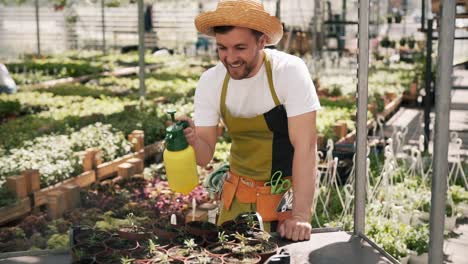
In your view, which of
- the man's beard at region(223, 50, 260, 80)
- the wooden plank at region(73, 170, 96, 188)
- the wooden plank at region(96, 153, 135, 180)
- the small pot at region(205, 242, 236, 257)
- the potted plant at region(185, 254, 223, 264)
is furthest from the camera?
the wooden plank at region(96, 153, 135, 180)

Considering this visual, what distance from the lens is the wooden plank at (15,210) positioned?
→ 4.59 m

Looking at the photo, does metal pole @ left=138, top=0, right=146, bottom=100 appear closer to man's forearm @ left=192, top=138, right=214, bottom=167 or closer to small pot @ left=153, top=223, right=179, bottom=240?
man's forearm @ left=192, top=138, right=214, bottom=167

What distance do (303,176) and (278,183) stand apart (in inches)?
9.6

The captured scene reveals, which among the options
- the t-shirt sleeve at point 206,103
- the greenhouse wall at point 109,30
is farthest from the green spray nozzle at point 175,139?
the greenhouse wall at point 109,30

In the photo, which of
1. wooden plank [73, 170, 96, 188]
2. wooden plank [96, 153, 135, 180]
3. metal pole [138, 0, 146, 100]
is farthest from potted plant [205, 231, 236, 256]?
metal pole [138, 0, 146, 100]

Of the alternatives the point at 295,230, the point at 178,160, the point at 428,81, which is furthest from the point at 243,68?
the point at 428,81

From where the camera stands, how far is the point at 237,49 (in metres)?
2.21

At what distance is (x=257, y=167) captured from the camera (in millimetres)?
2553

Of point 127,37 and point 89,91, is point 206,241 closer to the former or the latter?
point 89,91

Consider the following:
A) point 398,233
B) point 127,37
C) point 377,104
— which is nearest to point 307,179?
point 398,233

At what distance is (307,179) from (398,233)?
7.27 feet

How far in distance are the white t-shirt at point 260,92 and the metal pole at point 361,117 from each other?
20 cm

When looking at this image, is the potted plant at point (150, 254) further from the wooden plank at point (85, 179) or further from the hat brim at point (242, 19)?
the wooden plank at point (85, 179)

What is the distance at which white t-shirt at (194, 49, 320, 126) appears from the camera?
2.32 meters
